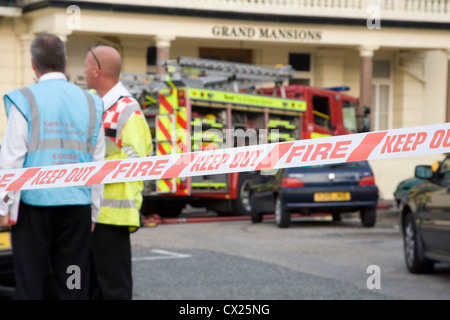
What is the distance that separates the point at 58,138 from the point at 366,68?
2135cm

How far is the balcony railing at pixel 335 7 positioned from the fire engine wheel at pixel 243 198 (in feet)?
22.5

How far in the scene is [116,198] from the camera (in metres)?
5.33

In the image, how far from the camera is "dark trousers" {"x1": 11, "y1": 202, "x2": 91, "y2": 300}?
481 cm

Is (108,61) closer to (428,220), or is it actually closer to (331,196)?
(428,220)

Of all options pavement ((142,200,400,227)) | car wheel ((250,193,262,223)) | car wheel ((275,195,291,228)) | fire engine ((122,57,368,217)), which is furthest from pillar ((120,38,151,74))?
car wheel ((275,195,291,228))

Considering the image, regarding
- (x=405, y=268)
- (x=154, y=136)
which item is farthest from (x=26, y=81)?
(x=405, y=268)

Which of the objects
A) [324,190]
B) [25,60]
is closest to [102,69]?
[324,190]

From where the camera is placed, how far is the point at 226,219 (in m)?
18.1

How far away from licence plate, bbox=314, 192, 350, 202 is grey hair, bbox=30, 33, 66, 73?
1067 centimetres

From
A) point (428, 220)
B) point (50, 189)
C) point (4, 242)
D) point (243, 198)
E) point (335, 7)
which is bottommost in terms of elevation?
point (243, 198)

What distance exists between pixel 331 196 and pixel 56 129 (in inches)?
430

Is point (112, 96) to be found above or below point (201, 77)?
below

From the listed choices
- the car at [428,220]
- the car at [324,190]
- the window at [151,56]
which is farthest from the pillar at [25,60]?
the car at [428,220]
